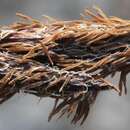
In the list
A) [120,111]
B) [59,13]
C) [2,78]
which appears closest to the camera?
[2,78]

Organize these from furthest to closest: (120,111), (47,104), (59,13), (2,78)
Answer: (59,13) → (120,111) → (47,104) → (2,78)

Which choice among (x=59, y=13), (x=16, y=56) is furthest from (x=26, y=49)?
(x=59, y=13)

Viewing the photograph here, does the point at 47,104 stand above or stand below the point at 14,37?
above

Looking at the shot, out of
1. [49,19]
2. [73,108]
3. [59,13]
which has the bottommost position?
[73,108]

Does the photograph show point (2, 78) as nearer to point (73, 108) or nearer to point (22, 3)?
point (73, 108)

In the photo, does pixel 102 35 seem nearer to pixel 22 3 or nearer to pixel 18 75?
pixel 18 75

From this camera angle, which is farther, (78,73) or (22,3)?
(22,3)

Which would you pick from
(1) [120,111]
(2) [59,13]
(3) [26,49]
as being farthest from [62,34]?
(2) [59,13]
